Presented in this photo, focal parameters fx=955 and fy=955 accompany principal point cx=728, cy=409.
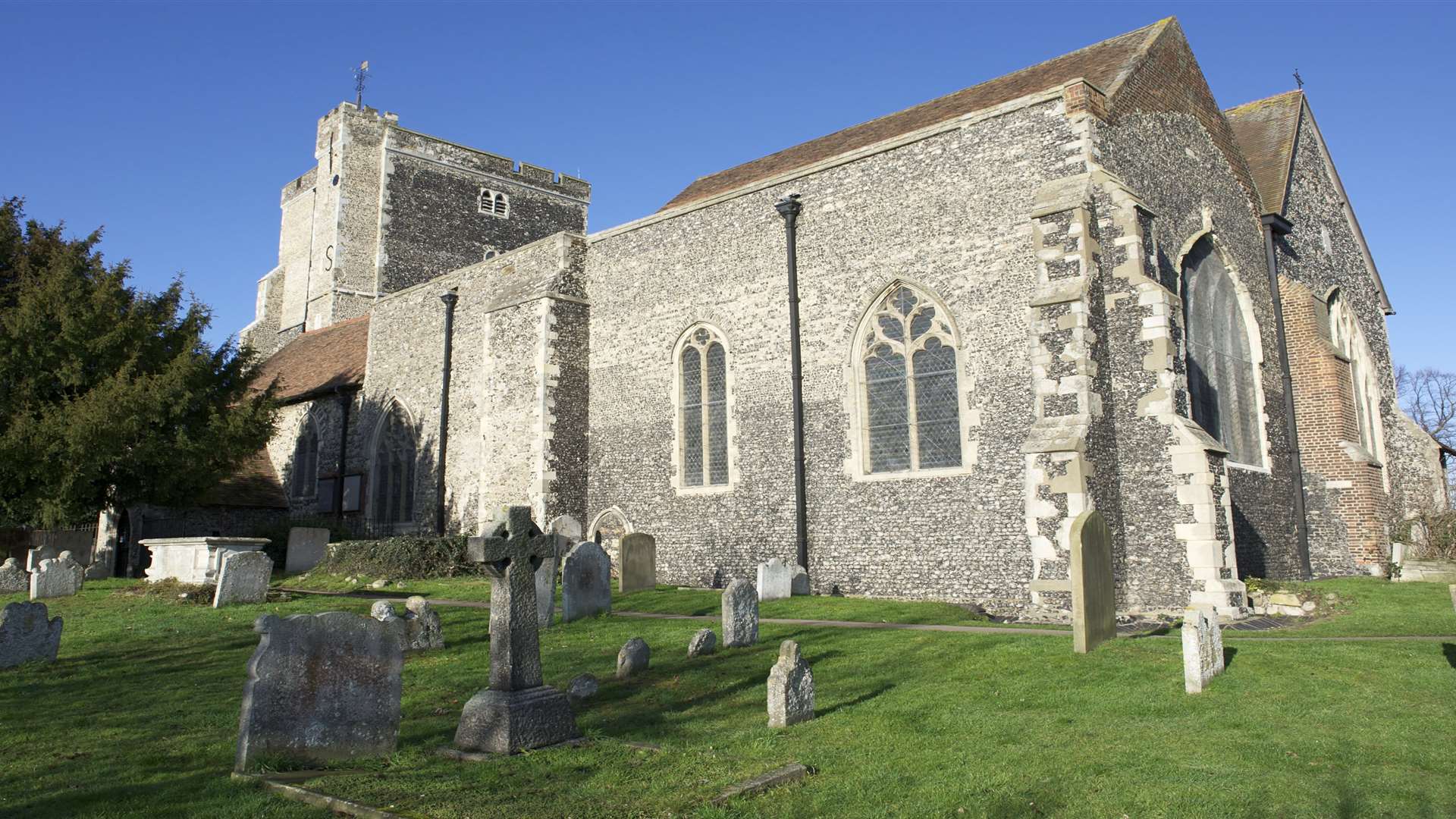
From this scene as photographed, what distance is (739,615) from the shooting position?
970cm

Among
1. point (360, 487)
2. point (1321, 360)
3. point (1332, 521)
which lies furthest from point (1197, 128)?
point (360, 487)

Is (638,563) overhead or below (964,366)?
below

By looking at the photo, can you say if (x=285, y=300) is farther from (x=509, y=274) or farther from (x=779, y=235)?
(x=779, y=235)

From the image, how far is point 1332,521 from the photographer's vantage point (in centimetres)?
1642

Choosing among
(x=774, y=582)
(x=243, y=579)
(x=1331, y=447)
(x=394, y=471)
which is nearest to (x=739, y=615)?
(x=774, y=582)

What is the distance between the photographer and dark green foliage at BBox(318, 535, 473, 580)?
17.0 meters

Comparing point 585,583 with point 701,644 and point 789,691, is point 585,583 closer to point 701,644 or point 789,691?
point 701,644

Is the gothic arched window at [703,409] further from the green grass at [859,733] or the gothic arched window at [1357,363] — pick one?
the gothic arched window at [1357,363]

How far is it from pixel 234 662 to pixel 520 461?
9.15 m

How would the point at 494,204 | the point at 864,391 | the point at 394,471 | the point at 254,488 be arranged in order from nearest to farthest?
the point at 864,391 → the point at 394,471 → the point at 254,488 → the point at 494,204

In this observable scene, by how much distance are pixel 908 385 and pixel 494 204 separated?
24025mm

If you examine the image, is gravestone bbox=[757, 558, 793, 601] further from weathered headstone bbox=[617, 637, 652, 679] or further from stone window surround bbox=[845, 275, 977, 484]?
weathered headstone bbox=[617, 637, 652, 679]

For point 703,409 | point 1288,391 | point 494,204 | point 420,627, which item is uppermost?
point 494,204

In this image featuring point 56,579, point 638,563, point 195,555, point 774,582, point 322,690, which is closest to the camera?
point 322,690
